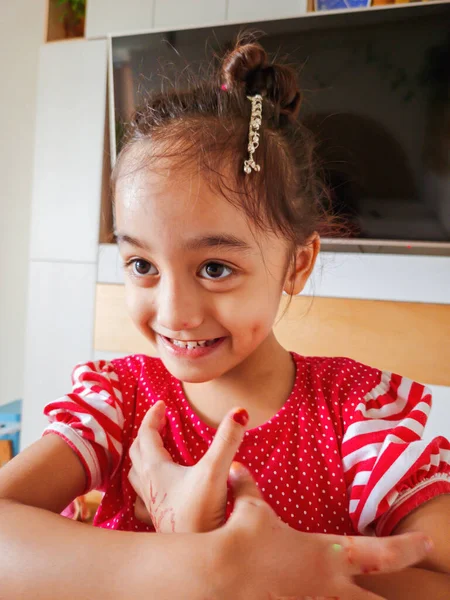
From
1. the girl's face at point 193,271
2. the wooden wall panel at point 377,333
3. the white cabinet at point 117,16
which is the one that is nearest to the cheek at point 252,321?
the girl's face at point 193,271

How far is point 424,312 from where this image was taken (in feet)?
5.35

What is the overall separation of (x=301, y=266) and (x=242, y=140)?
0.18 meters

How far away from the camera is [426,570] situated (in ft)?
1.69

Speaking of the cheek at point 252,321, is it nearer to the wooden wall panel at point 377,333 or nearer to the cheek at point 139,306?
the cheek at point 139,306

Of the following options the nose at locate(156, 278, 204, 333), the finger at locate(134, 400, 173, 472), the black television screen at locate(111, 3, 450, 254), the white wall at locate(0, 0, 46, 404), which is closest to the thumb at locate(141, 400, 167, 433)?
the finger at locate(134, 400, 173, 472)

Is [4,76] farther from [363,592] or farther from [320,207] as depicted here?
[363,592]

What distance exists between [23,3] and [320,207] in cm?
231

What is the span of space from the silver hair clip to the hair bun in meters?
0.04

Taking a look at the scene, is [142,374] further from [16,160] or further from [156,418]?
[16,160]

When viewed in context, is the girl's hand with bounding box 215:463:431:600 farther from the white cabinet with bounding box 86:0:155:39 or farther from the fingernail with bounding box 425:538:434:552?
the white cabinet with bounding box 86:0:155:39

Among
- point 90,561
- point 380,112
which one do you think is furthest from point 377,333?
point 90,561

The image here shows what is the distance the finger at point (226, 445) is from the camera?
486mm

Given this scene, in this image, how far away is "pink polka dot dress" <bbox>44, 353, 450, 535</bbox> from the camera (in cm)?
57

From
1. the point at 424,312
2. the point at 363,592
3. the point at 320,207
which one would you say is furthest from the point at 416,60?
the point at 363,592
